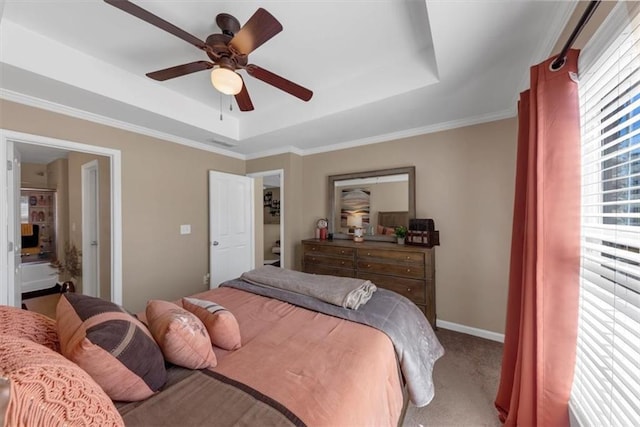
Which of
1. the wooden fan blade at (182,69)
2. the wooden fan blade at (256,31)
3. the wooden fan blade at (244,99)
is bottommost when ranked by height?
the wooden fan blade at (244,99)

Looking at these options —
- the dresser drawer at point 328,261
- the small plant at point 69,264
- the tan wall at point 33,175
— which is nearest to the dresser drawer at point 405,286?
the dresser drawer at point 328,261

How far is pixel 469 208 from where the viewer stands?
108 inches

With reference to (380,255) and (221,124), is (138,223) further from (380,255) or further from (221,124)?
(380,255)

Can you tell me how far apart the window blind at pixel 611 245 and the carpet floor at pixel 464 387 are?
2.23 feet

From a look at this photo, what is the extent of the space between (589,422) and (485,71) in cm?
212

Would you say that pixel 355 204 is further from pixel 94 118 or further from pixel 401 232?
pixel 94 118

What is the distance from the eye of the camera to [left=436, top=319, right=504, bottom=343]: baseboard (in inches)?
102

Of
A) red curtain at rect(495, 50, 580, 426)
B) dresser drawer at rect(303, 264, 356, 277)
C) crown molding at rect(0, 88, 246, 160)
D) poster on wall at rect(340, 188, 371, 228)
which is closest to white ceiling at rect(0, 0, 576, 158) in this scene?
crown molding at rect(0, 88, 246, 160)

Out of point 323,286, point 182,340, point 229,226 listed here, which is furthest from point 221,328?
point 229,226

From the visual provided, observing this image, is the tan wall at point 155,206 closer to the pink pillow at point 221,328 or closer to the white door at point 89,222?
the white door at point 89,222

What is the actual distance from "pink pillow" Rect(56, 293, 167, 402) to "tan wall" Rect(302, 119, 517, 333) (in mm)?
2837

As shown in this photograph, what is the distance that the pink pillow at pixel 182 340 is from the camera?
102 centimetres

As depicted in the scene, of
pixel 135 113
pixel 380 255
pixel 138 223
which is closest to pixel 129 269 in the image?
pixel 138 223

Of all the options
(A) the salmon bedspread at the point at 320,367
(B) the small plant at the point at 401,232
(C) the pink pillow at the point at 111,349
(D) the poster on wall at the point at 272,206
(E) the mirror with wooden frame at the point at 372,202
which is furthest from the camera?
(D) the poster on wall at the point at 272,206
